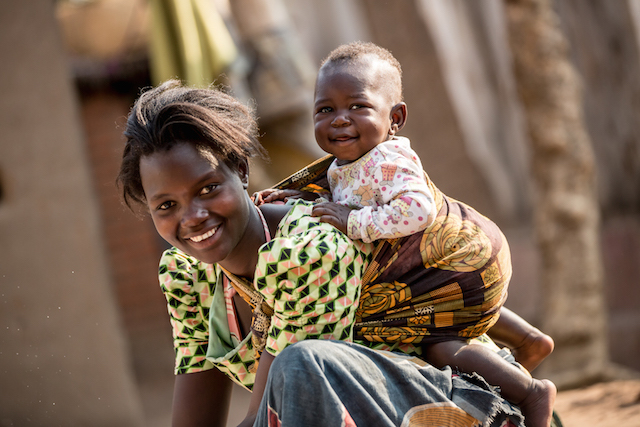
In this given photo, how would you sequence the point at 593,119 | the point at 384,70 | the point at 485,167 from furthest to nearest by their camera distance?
the point at 485,167 < the point at 593,119 < the point at 384,70

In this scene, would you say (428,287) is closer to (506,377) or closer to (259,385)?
(506,377)

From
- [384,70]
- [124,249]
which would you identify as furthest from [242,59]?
[384,70]

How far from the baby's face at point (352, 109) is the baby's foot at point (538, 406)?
2.77ft

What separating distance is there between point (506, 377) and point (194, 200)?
970 mm

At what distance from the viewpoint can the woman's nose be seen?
166cm

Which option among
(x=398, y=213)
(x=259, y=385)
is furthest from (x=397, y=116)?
(x=259, y=385)

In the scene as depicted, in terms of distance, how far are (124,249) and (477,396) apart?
5.97 meters

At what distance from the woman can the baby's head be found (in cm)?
24

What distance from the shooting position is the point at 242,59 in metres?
5.36

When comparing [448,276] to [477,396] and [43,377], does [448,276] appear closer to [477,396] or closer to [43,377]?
[477,396]

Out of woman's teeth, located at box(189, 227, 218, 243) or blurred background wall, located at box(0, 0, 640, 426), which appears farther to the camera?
blurred background wall, located at box(0, 0, 640, 426)

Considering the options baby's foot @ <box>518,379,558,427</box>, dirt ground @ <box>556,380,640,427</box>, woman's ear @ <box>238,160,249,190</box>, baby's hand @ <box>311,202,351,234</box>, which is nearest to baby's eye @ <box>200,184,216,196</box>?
woman's ear @ <box>238,160,249,190</box>

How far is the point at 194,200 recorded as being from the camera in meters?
1.69

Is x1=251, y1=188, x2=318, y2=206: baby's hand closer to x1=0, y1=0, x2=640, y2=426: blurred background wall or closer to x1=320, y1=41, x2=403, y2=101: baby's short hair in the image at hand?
x1=320, y1=41, x2=403, y2=101: baby's short hair
